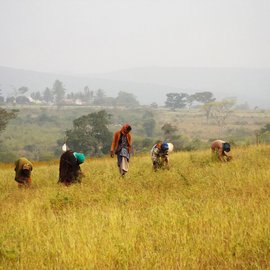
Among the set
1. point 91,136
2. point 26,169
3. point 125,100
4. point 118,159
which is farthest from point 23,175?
point 125,100

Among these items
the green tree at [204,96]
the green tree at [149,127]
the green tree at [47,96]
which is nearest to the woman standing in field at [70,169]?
the green tree at [149,127]

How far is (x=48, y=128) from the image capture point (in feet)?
285

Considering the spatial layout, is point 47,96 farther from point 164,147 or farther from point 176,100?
point 164,147

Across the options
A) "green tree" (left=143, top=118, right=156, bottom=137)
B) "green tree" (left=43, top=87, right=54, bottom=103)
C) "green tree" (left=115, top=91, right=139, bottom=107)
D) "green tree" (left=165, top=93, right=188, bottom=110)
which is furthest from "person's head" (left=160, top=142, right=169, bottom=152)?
"green tree" (left=43, top=87, right=54, bottom=103)

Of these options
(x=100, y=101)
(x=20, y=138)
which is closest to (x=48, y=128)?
(x=20, y=138)

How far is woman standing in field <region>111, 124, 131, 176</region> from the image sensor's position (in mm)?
9514

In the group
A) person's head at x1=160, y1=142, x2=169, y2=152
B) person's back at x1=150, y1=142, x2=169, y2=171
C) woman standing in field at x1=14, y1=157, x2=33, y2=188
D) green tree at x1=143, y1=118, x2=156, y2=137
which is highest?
person's head at x1=160, y1=142, x2=169, y2=152

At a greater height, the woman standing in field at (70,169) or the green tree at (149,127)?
the woman standing in field at (70,169)

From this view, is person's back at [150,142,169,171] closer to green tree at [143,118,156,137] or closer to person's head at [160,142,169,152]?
person's head at [160,142,169,152]

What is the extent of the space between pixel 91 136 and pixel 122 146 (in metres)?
31.0

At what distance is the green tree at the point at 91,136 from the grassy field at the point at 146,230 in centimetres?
3220

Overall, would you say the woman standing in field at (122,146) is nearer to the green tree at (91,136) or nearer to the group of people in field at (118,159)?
the group of people in field at (118,159)

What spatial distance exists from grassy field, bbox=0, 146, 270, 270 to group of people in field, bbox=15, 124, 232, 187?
4.10 ft

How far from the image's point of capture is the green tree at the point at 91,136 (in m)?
39.4
